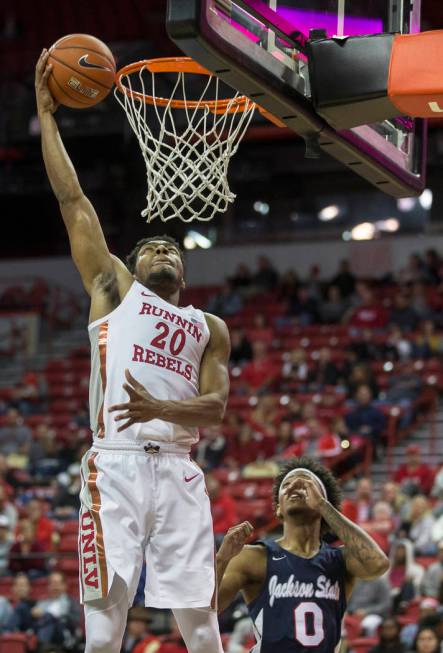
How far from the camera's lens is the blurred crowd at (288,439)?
10.7m

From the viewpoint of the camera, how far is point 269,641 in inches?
213

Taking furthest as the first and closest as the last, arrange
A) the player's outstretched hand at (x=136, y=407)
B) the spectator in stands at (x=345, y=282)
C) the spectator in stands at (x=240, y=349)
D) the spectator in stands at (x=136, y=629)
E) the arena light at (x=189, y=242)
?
1. the arena light at (x=189, y=242)
2. the spectator in stands at (x=345, y=282)
3. the spectator in stands at (x=240, y=349)
4. the spectator in stands at (x=136, y=629)
5. the player's outstretched hand at (x=136, y=407)

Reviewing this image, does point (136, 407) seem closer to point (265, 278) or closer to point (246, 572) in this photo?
point (246, 572)

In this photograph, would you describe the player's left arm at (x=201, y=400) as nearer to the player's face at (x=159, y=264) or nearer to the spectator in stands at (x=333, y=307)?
the player's face at (x=159, y=264)

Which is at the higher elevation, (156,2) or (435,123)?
(156,2)

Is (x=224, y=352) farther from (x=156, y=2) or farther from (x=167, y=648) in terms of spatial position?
(x=156, y=2)

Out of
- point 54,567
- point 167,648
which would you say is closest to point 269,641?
point 167,648

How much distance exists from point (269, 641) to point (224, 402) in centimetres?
110

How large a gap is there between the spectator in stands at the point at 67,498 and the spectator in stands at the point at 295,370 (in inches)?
137

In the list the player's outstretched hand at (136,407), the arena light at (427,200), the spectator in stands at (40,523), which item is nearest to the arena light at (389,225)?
the arena light at (427,200)

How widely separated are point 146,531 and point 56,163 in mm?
1540

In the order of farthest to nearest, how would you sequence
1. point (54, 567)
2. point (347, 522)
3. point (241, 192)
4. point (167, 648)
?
point (241, 192)
point (54, 567)
point (167, 648)
point (347, 522)

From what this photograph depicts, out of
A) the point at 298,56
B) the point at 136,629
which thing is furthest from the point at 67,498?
the point at 298,56

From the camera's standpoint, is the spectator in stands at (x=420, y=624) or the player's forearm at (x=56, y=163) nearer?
the player's forearm at (x=56, y=163)
